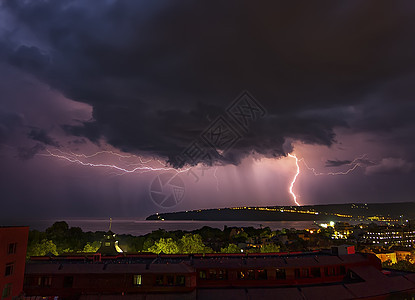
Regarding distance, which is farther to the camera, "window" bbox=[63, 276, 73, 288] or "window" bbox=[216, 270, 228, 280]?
"window" bbox=[216, 270, 228, 280]

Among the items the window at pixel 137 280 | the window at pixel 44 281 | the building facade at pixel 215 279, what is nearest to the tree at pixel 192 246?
the building facade at pixel 215 279

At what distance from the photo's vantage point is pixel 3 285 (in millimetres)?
34094

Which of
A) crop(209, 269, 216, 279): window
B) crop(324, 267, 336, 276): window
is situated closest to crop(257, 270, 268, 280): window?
crop(209, 269, 216, 279): window

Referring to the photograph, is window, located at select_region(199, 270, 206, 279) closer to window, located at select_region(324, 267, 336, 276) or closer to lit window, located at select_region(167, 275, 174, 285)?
lit window, located at select_region(167, 275, 174, 285)

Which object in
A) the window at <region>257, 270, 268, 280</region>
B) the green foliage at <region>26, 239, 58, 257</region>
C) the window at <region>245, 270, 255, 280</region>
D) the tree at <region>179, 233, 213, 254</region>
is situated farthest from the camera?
the tree at <region>179, 233, 213, 254</region>

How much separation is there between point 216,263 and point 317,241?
12754 cm

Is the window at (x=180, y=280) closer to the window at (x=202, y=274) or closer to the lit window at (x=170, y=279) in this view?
the lit window at (x=170, y=279)

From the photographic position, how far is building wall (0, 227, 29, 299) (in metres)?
34.2

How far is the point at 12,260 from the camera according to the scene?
116 ft

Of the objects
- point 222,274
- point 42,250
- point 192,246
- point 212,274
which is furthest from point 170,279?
point 42,250

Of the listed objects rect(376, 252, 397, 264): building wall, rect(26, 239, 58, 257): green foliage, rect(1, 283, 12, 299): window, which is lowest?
rect(1, 283, 12, 299): window

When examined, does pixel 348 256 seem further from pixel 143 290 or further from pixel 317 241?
pixel 317 241

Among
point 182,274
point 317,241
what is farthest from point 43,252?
point 317,241

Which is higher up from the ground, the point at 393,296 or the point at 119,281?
the point at 119,281
